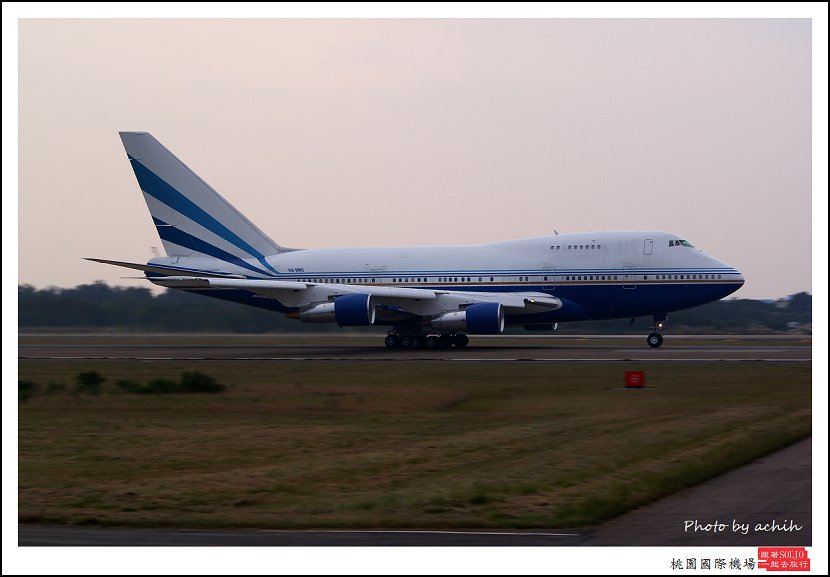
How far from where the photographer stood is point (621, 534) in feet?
37.4

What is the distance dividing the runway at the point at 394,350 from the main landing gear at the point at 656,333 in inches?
14.2

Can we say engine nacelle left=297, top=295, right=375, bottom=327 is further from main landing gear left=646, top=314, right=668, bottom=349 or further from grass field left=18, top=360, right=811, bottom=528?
main landing gear left=646, top=314, right=668, bottom=349

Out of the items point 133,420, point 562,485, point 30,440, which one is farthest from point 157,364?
point 562,485

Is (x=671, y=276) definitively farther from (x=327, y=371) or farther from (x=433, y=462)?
(x=433, y=462)

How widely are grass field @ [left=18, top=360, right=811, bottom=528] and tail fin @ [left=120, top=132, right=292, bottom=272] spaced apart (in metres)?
18.5

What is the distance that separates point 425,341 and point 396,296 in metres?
3.12

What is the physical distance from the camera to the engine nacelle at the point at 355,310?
4084cm

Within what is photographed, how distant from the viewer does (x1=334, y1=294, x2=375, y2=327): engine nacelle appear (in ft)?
134

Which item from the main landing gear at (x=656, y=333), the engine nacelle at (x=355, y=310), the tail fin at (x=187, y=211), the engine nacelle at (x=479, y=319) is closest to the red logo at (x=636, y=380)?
the engine nacelle at (x=479, y=319)

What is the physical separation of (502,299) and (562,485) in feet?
91.1

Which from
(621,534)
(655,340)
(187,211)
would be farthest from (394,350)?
(621,534)

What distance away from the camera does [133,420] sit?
71.2ft

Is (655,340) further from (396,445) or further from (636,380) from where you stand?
(396,445)

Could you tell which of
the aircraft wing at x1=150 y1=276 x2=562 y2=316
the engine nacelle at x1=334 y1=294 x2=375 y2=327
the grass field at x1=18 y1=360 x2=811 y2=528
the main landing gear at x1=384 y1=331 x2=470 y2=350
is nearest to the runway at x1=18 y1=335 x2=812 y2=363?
the main landing gear at x1=384 y1=331 x2=470 y2=350
